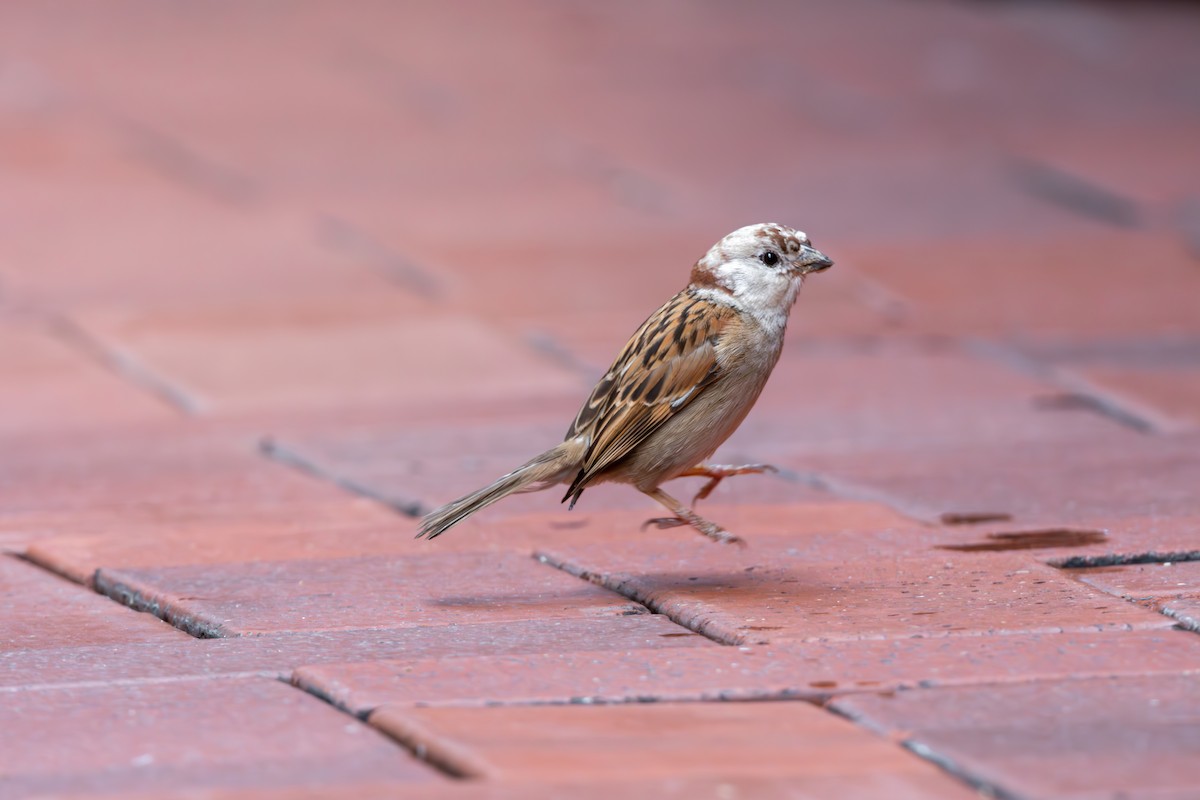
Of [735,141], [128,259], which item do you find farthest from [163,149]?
[735,141]

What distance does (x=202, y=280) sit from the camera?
908cm

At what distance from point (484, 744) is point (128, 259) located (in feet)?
21.4

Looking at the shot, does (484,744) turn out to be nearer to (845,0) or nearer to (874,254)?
(874,254)

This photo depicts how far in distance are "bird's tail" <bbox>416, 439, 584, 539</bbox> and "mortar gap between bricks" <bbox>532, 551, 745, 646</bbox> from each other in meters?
0.22

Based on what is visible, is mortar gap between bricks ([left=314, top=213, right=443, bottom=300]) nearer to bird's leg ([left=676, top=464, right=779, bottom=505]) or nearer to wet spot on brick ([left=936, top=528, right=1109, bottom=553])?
bird's leg ([left=676, top=464, right=779, bottom=505])

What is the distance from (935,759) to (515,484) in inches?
60.3

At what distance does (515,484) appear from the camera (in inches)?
177

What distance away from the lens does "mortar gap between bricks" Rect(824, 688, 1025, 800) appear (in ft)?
10.0

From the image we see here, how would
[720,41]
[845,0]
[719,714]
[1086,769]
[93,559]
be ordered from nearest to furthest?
[1086,769]
[719,714]
[93,559]
[720,41]
[845,0]

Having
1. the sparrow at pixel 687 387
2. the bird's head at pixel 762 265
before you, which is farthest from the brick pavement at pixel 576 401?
the bird's head at pixel 762 265

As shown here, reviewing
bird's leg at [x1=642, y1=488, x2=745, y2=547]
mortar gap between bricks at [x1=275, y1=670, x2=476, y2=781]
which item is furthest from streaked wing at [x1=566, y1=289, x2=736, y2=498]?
mortar gap between bricks at [x1=275, y1=670, x2=476, y2=781]

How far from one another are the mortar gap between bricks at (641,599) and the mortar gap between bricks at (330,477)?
68cm

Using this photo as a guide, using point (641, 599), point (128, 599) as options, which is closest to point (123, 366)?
point (128, 599)

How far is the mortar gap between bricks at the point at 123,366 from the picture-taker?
7.22 meters
